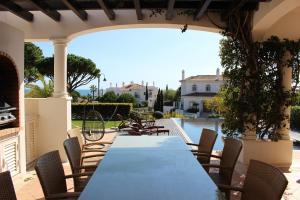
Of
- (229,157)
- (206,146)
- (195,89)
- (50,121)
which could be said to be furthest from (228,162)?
(195,89)

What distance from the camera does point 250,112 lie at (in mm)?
5809

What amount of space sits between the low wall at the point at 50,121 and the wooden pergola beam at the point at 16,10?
5.39 feet

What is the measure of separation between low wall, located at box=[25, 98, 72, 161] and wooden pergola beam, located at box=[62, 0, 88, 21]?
1709 mm

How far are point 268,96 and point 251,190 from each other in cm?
395

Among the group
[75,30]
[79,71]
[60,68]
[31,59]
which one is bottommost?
[60,68]

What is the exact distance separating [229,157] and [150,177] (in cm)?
116

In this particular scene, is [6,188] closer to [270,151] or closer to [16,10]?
[16,10]

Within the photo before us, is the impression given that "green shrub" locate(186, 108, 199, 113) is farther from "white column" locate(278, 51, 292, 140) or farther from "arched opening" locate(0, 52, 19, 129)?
"arched opening" locate(0, 52, 19, 129)

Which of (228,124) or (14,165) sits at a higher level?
(228,124)

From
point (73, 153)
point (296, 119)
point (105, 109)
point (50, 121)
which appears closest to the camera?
point (73, 153)

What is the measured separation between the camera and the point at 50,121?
20.5ft

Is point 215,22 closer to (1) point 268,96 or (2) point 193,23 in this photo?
(2) point 193,23

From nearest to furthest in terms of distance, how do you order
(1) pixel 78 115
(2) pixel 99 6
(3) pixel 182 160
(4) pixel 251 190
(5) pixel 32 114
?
(4) pixel 251 190, (3) pixel 182 160, (2) pixel 99 6, (5) pixel 32 114, (1) pixel 78 115

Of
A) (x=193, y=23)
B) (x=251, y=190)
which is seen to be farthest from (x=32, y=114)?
(x=251, y=190)
